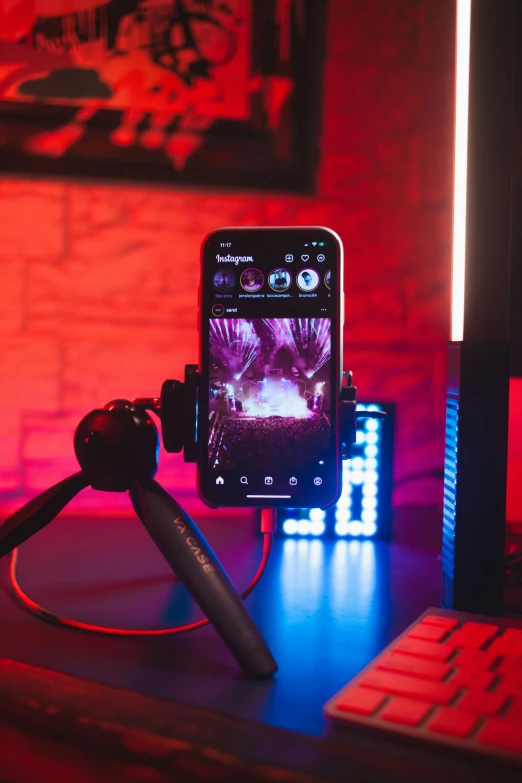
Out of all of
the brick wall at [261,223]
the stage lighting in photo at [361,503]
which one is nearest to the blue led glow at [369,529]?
the stage lighting in photo at [361,503]

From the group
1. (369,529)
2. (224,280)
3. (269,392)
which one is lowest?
(369,529)

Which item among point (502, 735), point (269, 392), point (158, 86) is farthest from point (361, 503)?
point (158, 86)

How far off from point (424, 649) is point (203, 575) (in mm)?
168

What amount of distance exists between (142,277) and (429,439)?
497 millimetres

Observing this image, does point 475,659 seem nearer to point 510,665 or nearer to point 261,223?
point 510,665

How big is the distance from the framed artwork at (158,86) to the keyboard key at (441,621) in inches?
26.0

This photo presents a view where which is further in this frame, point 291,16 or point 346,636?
point 291,16

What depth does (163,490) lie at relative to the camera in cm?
54

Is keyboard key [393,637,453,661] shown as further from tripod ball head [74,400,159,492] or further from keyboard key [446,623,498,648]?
tripod ball head [74,400,159,492]

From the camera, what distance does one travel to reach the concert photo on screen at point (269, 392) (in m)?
0.59

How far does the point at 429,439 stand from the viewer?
3.08 ft

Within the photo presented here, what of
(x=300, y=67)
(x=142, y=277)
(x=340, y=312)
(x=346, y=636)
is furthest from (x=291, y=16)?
(x=346, y=636)

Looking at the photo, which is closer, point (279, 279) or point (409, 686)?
point (409, 686)

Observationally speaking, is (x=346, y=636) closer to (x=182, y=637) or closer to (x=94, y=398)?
(x=182, y=637)
